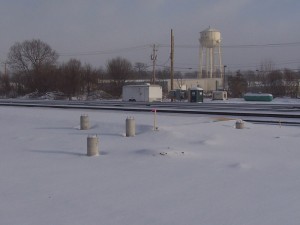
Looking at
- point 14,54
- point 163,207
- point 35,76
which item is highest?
point 14,54

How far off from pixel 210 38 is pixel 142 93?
3380cm

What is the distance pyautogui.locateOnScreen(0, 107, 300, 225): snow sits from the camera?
23.1 ft

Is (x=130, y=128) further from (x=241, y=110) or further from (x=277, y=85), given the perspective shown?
(x=277, y=85)

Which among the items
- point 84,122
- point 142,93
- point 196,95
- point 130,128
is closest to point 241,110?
point 84,122

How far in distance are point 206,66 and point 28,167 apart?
77.7 meters

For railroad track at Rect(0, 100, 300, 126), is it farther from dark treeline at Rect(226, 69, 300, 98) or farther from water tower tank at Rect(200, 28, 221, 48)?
water tower tank at Rect(200, 28, 221, 48)

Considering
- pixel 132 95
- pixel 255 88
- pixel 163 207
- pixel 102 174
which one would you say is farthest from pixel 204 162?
pixel 255 88

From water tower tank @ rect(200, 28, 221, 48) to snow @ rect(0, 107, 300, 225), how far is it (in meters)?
65.7

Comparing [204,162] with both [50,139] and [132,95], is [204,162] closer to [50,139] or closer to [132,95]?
[50,139]

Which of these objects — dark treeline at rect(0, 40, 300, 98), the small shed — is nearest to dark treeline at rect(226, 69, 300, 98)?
dark treeline at rect(0, 40, 300, 98)

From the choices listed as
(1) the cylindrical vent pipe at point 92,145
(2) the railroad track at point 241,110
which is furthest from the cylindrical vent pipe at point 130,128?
(2) the railroad track at point 241,110

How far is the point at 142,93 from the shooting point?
51250 millimetres

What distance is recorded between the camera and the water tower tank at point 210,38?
80375mm

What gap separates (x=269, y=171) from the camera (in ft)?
32.5
